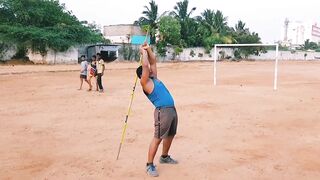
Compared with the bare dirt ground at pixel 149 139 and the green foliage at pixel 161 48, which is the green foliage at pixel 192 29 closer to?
the green foliage at pixel 161 48

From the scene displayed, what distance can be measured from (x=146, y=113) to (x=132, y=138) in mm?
2793

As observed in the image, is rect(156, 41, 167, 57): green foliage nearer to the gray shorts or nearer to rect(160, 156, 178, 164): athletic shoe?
rect(160, 156, 178, 164): athletic shoe

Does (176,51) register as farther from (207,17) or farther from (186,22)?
(207,17)

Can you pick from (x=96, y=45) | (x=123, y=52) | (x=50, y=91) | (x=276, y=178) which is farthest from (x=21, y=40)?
(x=276, y=178)

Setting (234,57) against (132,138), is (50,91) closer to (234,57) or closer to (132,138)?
(132,138)

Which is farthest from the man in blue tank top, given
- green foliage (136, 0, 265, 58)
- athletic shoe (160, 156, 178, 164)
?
green foliage (136, 0, 265, 58)

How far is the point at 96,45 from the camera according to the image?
36.7 meters

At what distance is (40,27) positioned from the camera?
116 ft

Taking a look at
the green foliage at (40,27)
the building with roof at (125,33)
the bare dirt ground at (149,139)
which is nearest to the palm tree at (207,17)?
the building with roof at (125,33)

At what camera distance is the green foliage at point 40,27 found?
1267 inches

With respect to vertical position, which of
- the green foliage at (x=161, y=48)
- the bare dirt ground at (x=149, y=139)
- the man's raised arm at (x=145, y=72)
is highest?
the green foliage at (x=161, y=48)

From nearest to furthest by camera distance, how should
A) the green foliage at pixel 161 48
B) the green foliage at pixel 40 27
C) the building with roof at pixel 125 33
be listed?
the green foliage at pixel 40 27, the green foliage at pixel 161 48, the building with roof at pixel 125 33

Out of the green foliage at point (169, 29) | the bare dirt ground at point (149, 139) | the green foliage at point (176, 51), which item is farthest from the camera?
the green foliage at point (176, 51)

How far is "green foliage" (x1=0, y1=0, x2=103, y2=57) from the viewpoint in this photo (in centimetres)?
3219
